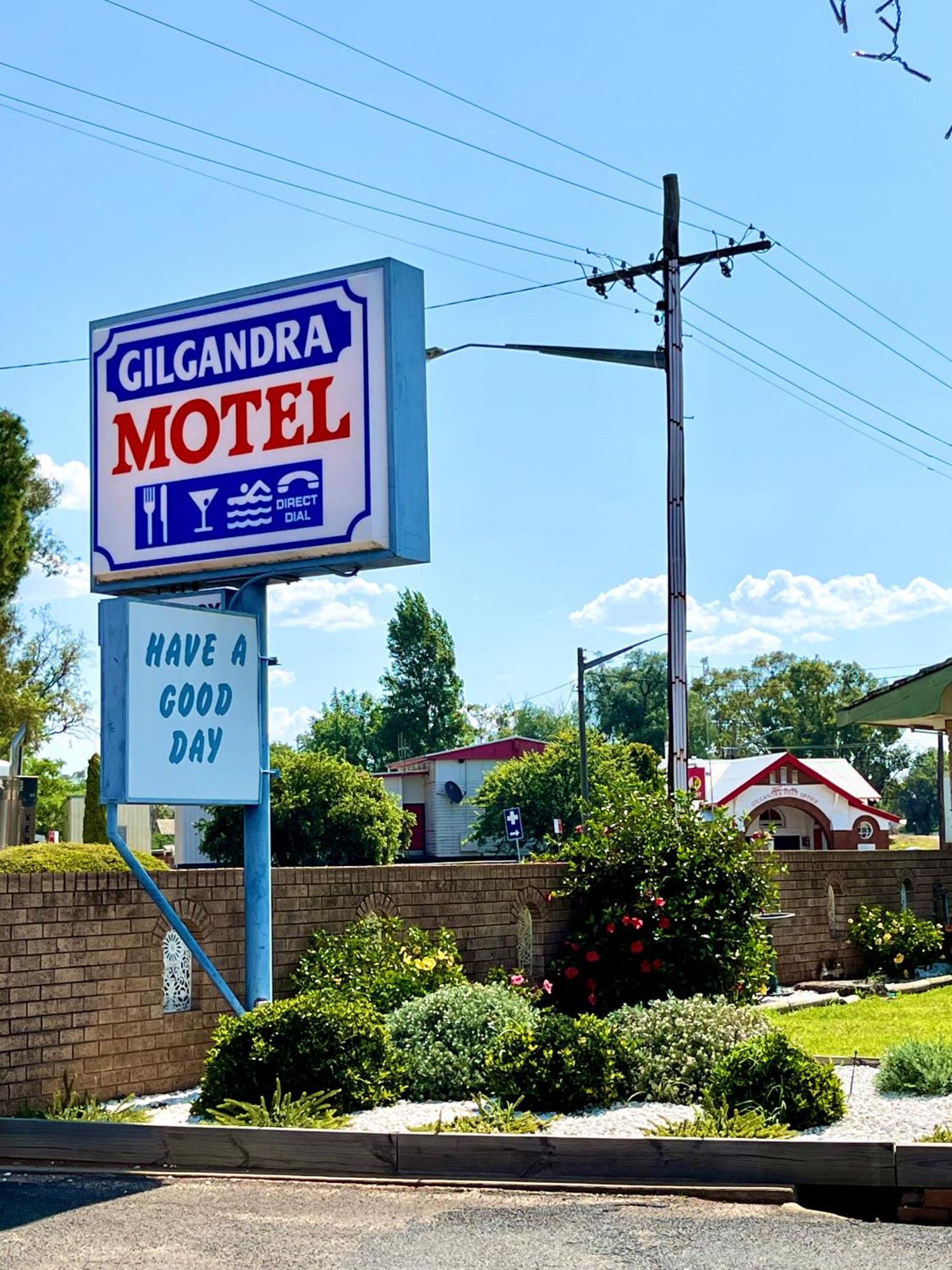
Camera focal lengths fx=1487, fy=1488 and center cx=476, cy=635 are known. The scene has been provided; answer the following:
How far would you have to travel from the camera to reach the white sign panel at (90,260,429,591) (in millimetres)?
10906

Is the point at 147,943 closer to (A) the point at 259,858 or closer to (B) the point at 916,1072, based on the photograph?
(A) the point at 259,858

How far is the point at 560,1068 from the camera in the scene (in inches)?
372

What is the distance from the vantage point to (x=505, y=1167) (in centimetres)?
816

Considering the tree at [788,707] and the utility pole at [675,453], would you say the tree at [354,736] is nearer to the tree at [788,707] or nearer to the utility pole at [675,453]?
the tree at [788,707]

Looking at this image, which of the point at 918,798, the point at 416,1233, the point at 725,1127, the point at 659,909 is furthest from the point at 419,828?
the point at 918,798

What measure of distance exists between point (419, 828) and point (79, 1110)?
191ft

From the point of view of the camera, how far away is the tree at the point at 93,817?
21.5 meters

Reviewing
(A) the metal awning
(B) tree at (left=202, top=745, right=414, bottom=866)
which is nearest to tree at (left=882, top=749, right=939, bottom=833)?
(B) tree at (left=202, top=745, right=414, bottom=866)

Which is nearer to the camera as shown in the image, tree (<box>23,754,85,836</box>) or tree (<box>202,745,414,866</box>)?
tree (<box>202,745,414,866</box>)

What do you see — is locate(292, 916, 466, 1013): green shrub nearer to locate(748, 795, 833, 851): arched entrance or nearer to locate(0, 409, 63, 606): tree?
locate(0, 409, 63, 606): tree

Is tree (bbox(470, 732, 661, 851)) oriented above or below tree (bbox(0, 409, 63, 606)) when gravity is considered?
below

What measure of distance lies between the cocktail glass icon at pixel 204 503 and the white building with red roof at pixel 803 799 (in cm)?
5417

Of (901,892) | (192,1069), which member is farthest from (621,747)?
(192,1069)

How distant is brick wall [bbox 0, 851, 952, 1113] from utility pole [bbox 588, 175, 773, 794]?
391cm
